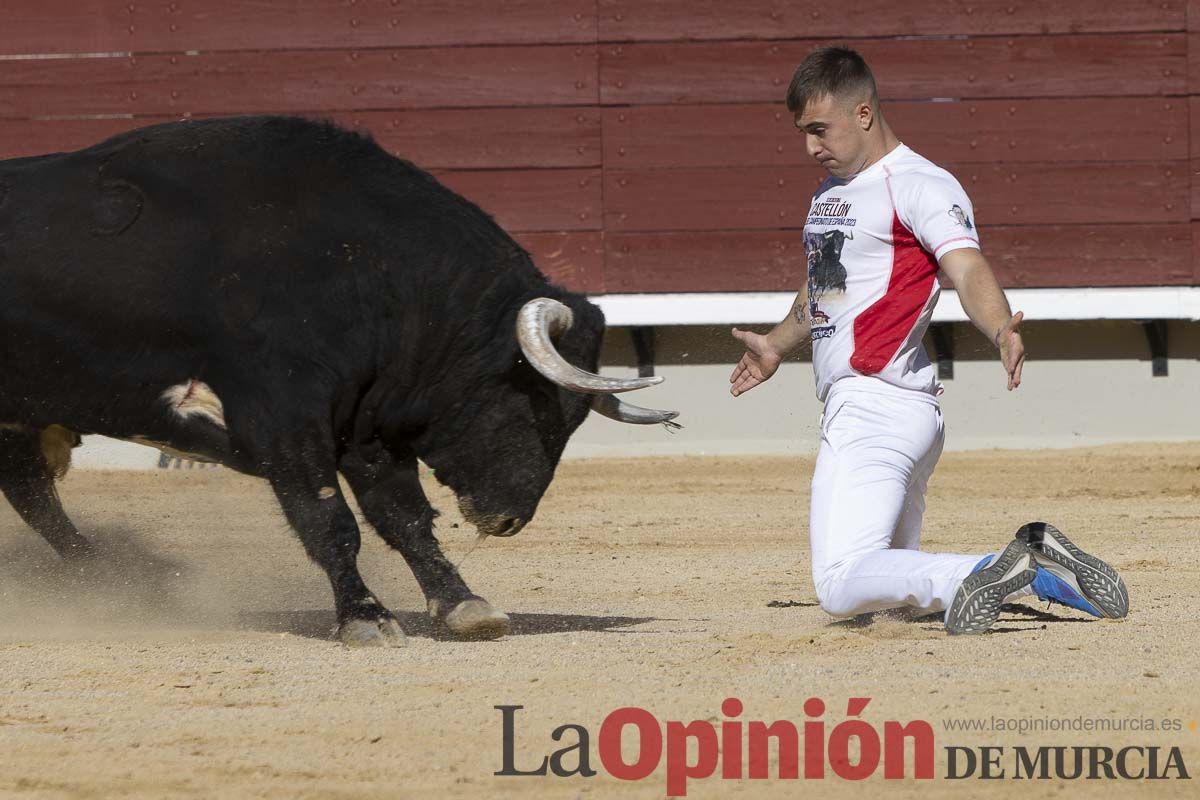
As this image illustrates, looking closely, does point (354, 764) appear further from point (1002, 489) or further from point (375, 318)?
point (1002, 489)

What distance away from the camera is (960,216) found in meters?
3.91

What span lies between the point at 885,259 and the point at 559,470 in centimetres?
431

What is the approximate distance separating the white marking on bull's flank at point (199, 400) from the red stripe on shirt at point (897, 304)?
5.22 ft

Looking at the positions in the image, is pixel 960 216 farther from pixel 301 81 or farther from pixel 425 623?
pixel 301 81

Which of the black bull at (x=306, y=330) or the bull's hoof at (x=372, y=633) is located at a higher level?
the black bull at (x=306, y=330)

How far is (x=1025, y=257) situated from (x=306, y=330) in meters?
5.33

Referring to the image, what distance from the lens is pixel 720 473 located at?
8047 millimetres

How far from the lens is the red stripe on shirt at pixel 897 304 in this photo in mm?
3994

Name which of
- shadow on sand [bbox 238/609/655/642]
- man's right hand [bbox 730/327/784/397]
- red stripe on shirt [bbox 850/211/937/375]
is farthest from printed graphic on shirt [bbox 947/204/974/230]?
shadow on sand [bbox 238/609/655/642]

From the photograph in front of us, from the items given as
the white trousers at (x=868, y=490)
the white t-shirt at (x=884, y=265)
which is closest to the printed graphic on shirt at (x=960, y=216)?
the white t-shirt at (x=884, y=265)

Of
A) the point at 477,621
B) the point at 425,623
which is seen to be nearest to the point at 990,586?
the point at 477,621

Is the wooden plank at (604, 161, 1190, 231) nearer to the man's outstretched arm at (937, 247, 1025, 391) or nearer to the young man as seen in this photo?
the young man

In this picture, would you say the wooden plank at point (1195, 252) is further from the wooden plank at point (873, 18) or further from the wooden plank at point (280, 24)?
the wooden plank at point (280, 24)

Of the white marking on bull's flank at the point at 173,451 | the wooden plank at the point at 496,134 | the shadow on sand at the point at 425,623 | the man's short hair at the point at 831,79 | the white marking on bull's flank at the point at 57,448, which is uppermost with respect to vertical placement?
the wooden plank at the point at 496,134
